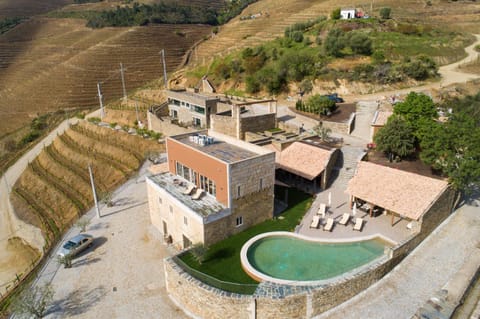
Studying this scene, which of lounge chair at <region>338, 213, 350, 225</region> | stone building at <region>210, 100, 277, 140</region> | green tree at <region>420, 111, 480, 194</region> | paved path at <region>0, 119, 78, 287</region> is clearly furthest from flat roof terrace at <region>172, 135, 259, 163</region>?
paved path at <region>0, 119, 78, 287</region>

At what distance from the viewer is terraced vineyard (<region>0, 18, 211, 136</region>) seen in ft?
232

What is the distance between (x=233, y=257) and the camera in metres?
17.7

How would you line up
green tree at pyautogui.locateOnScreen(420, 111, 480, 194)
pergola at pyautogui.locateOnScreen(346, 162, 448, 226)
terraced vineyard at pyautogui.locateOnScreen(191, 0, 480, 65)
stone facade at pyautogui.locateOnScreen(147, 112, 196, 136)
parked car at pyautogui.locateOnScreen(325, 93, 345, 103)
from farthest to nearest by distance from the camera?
terraced vineyard at pyautogui.locateOnScreen(191, 0, 480, 65) < parked car at pyautogui.locateOnScreen(325, 93, 345, 103) < stone facade at pyautogui.locateOnScreen(147, 112, 196, 136) < green tree at pyautogui.locateOnScreen(420, 111, 480, 194) < pergola at pyautogui.locateOnScreen(346, 162, 448, 226)

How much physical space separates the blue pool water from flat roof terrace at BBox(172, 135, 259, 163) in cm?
560

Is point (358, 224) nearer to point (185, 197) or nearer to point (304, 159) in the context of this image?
point (304, 159)

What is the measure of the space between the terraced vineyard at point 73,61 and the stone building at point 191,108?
30.4 metres

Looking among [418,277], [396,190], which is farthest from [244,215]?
[418,277]

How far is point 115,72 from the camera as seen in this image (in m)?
78.4

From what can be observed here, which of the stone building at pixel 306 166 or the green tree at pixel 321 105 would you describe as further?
the green tree at pixel 321 105

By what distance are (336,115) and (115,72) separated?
60285mm

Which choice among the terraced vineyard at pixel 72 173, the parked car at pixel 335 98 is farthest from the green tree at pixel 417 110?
the terraced vineyard at pixel 72 173

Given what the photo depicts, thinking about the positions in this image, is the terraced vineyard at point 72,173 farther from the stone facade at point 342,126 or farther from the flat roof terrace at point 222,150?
the stone facade at point 342,126

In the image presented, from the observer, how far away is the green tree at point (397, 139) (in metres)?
25.8

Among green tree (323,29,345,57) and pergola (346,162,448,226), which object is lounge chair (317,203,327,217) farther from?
green tree (323,29,345,57)
